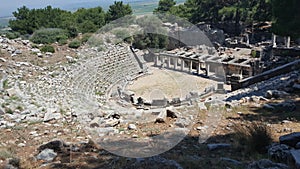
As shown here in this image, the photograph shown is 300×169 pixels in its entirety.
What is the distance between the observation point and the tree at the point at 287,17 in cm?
979

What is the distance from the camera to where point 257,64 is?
21109 mm

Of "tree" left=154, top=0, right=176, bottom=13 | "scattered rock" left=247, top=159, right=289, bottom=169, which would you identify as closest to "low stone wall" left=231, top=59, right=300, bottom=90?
"scattered rock" left=247, top=159, right=289, bottom=169

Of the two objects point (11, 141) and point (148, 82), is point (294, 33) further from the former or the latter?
point (148, 82)

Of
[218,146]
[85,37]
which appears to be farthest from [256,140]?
[85,37]

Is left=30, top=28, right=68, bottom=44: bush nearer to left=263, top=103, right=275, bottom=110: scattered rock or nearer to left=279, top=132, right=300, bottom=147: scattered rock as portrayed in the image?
left=263, top=103, right=275, bottom=110: scattered rock

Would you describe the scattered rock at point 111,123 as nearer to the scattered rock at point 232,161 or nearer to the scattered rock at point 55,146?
the scattered rock at point 55,146

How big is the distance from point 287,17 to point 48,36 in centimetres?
1854

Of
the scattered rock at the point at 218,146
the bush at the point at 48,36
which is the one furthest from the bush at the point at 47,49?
the scattered rock at the point at 218,146

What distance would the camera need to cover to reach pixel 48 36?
23.8 meters

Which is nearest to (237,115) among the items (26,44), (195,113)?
(195,113)

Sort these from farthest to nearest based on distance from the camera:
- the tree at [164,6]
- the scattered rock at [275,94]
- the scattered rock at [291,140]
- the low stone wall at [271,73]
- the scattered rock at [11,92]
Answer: the tree at [164,6], the low stone wall at [271,73], the scattered rock at [11,92], the scattered rock at [275,94], the scattered rock at [291,140]

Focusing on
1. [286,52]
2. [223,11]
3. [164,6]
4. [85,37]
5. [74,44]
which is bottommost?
[286,52]

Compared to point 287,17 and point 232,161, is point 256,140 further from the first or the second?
point 287,17

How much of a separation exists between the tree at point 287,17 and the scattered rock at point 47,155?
8215mm
